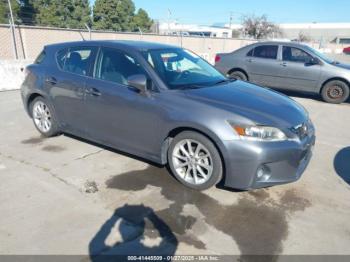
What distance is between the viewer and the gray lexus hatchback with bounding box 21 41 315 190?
10.6 feet

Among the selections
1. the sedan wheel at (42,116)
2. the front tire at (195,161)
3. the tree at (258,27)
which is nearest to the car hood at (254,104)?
the front tire at (195,161)

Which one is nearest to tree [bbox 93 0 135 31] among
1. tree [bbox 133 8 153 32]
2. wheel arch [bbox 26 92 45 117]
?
tree [bbox 133 8 153 32]

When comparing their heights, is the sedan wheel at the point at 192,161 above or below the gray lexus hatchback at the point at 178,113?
below

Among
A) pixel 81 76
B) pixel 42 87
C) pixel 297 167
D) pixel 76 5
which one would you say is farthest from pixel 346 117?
pixel 76 5

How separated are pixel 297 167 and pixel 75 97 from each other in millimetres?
Result: 3115

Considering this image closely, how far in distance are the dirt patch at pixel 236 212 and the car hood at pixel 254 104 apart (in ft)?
2.92

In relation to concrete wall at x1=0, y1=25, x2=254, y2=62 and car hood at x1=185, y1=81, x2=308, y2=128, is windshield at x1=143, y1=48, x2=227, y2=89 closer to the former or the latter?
car hood at x1=185, y1=81, x2=308, y2=128

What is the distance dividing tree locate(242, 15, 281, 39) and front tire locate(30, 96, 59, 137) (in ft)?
174

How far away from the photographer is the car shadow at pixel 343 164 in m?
4.18

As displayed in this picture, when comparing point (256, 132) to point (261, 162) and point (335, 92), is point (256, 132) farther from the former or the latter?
point (335, 92)

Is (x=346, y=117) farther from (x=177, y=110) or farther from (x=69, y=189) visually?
Answer: (x=69, y=189)

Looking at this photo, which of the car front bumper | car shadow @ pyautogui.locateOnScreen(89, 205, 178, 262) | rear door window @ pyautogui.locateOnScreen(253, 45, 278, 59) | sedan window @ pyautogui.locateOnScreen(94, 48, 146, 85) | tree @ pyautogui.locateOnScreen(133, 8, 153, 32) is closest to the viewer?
car shadow @ pyautogui.locateOnScreen(89, 205, 178, 262)

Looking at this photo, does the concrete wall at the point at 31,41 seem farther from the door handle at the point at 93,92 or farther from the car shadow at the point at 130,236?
the car shadow at the point at 130,236

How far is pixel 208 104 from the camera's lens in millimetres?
3395
